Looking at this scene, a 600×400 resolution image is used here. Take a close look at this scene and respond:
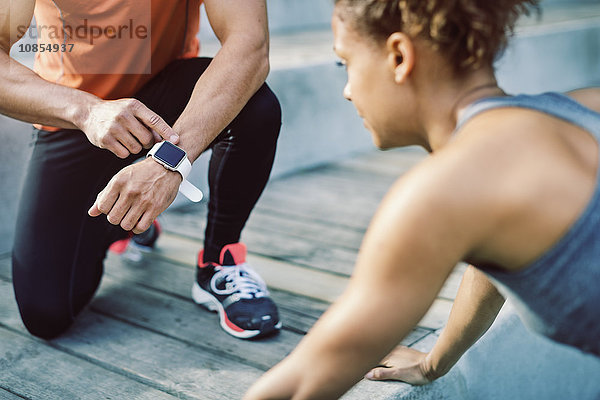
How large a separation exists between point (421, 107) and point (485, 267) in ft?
0.68

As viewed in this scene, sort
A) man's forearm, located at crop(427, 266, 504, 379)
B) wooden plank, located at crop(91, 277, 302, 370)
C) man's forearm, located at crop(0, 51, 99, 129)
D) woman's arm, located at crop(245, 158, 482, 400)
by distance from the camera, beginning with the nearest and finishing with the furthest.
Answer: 1. woman's arm, located at crop(245, 158, 482, 400)
2. man's forearm, located at crop(427, 266, 504, 379)
3. man's forearm, located at crop(0, 51, 99, 129)
4. wooden plank, located at crop(91, 277, 302, 370)

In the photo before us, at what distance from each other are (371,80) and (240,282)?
2.77 feet

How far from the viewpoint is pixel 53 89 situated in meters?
1.38

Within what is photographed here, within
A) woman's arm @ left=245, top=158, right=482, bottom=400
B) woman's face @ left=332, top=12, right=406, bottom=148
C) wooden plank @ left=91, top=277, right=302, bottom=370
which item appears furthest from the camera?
wooden plank @ left=91, top=277, right=302, bottom=370

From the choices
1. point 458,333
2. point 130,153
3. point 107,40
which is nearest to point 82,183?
point 130,153

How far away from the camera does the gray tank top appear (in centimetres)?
77

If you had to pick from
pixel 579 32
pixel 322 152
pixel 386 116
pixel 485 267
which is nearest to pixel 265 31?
pixel 386 116

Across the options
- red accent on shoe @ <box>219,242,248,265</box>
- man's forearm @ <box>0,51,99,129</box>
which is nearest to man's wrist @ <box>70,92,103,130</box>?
man's forearm @ <box>0,51,99,129</box>

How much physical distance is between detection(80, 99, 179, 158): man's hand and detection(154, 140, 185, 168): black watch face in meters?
0.03

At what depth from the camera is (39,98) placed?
4.51 ft

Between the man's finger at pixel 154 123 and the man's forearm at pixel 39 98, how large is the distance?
103 millimetres

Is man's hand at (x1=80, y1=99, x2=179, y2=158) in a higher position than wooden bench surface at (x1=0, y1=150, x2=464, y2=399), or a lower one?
higher

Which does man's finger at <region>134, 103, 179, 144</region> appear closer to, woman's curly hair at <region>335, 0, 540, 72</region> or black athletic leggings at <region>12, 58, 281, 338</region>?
black athletic leggings at <region>12, 58, 281, 338</region>

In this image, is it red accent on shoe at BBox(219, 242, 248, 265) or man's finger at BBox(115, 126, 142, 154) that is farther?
red accent on shoe at BBox(219, 242, 248, 265)
